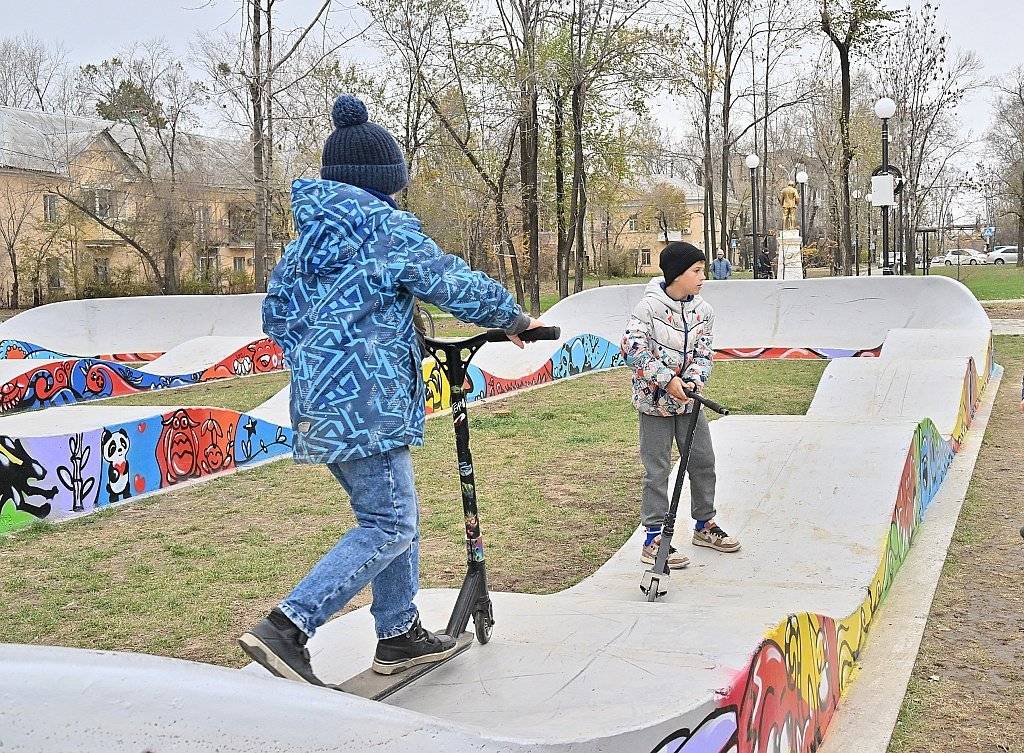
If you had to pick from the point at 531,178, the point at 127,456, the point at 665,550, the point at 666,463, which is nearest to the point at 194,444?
the point at 127,456

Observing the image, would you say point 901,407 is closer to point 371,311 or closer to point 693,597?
point 693,597

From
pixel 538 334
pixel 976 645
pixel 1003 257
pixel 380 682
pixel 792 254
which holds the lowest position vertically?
pixel 976 645

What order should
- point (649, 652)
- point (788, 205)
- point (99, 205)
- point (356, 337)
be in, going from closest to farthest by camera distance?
point (356, 337), point (649, 652), point (788, 205), point (99, 205)

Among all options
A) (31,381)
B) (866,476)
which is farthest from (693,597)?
(31,381)

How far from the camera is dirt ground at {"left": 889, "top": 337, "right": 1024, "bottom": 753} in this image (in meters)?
3.51

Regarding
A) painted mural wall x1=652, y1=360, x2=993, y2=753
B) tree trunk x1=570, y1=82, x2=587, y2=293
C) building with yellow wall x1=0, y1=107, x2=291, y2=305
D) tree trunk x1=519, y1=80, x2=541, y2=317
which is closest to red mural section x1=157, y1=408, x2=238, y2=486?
painted mural wall x1=652, y1=360, x2=993, y2=753

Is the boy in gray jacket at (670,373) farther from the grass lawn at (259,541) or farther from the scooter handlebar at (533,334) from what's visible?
the scooter handlebar at (533,334)

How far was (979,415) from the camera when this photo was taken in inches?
395

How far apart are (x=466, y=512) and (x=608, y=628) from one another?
0.62 meters

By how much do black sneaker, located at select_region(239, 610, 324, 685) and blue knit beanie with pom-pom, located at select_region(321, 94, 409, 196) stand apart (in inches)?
51.6

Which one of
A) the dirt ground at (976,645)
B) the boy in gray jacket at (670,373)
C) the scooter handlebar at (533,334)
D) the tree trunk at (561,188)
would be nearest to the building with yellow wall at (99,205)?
the tree trunk at (561,188)

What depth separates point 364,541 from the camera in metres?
3.02

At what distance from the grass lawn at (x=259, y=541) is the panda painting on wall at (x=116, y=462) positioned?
0.21 meters

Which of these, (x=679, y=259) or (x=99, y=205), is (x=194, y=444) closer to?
(x=679, y=259)
